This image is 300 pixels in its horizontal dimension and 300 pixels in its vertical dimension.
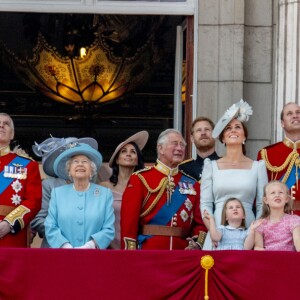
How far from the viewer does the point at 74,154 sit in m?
12.5

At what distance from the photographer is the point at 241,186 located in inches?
482

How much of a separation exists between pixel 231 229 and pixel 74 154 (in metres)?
1.43

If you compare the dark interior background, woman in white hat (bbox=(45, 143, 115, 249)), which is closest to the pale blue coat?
woman in white hat (bbox=(45, 143, 115, 249))

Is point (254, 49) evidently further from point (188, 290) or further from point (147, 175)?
point (188, 290)

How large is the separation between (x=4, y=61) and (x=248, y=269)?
7.04 meters

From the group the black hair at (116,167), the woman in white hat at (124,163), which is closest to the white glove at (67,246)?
the woman in white hat at (124,163)

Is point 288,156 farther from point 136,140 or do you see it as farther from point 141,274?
point 141,274

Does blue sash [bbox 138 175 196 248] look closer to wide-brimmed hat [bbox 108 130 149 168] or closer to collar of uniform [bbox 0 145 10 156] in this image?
wide-brimmed hat [bbox 108 130 149 168]

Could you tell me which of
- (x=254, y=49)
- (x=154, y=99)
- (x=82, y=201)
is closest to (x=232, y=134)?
(x=82, y=201)

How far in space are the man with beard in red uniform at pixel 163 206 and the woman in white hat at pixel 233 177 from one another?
0.29 metres

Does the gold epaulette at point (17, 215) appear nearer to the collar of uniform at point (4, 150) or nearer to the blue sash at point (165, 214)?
the collar of uniform at point (4, 150)

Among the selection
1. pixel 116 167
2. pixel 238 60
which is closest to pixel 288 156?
pixel 116 167

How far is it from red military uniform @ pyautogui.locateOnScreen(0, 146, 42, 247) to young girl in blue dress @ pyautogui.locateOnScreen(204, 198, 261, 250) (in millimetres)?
1412

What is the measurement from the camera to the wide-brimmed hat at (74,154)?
12.5 metres
